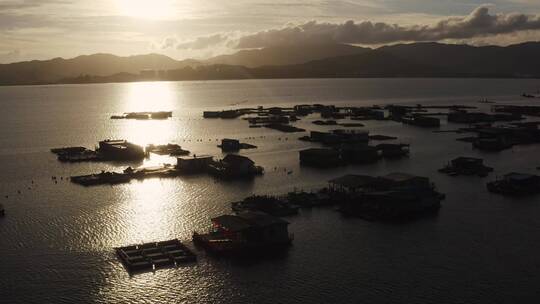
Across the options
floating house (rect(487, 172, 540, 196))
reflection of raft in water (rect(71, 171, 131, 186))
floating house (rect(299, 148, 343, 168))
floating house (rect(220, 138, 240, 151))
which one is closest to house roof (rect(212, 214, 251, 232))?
reflection of raft in water (rect(71, 171, 131, 186))

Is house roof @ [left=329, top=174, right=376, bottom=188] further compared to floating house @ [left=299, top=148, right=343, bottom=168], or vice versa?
floating house @ [left=299, top=148, right=343, bottom=168]

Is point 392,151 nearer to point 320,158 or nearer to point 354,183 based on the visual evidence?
point 320,158

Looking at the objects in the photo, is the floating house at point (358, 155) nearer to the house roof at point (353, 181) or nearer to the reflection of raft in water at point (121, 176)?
the house roof at point (353, 181)

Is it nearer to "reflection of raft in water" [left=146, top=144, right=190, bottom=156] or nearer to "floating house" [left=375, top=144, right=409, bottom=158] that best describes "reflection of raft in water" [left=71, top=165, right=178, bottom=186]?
"reflection of raft in water" [left=146, top=144, right=190, bottom=156]

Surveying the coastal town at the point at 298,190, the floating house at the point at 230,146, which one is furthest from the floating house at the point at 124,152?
the floating house at the point at 230,146

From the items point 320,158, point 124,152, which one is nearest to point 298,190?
point 320,158
